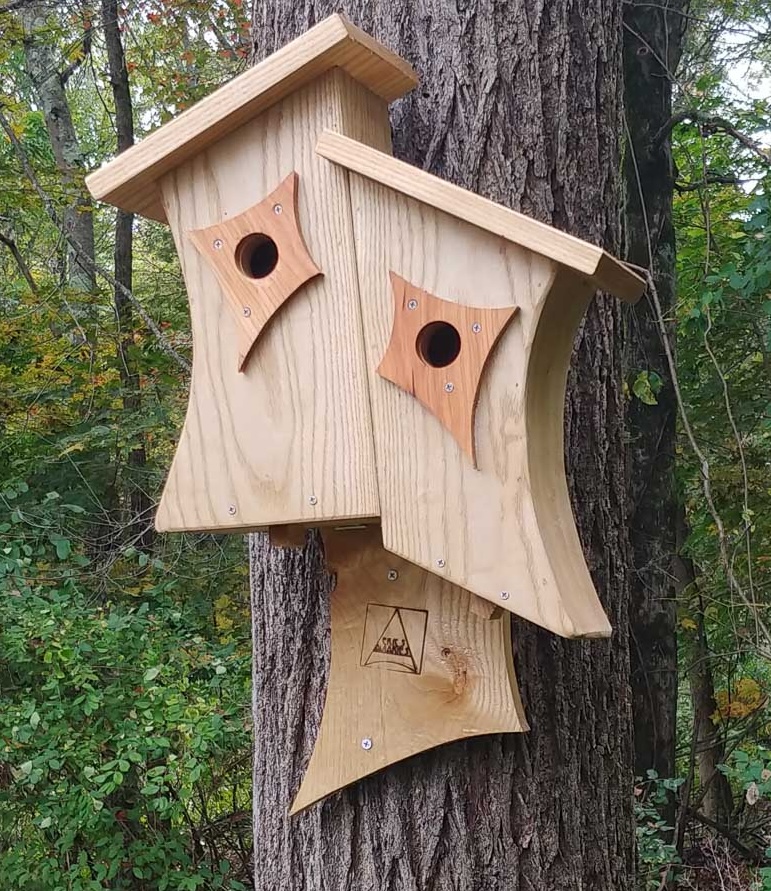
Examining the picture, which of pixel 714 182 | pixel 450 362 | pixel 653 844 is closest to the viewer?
pixel 450 362

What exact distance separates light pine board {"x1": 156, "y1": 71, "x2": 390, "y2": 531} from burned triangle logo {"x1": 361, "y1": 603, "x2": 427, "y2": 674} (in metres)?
0.21

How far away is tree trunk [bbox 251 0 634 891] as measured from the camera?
4.33 feet

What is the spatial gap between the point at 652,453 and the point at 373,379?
321 centimetres

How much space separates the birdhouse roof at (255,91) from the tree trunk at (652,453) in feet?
9.60

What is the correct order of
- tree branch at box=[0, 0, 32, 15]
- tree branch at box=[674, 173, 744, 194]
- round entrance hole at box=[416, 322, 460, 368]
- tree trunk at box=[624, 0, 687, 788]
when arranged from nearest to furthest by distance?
round entrance hole at box=[416, 322, 460, 368] → tree trunk at box=[624, 0, 687, 788] → tree branch at box=[0, 0, 32, 15] → tree branch at box=[674, 173, 744, 194]

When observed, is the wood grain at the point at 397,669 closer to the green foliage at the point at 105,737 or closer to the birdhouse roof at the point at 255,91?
the birdhouse roof at the point at 255,91

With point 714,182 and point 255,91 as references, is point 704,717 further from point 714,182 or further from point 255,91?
point 255,91

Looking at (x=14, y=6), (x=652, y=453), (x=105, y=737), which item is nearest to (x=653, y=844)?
(x=652, y=453)

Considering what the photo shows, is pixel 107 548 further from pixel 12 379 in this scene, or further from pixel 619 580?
pixel 619 580

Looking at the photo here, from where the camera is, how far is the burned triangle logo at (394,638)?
1282 mm

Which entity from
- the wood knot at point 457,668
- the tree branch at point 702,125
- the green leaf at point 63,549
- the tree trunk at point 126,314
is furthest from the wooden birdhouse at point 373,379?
the tree branch at point 702,125

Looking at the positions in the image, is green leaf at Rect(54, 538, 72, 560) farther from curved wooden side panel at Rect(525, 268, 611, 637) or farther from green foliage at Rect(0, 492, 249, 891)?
curved wooden side panel at Rect(525, 268, 611, 637)

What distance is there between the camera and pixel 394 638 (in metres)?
1.30

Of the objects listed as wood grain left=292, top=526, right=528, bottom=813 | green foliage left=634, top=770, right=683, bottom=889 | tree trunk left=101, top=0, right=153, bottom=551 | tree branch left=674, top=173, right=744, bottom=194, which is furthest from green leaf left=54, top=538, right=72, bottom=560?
tree branch left=674, top=173, right=744, bottom=194
